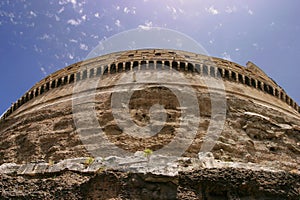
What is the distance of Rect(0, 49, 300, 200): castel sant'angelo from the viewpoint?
6.19 metres

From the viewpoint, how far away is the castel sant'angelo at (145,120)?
244 inches

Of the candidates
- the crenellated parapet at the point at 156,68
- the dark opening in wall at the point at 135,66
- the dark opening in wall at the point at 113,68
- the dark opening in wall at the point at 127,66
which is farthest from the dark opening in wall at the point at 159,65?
the dark opening in wall at the point at 113,68

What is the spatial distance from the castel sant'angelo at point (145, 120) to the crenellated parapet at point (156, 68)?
0.15 feet

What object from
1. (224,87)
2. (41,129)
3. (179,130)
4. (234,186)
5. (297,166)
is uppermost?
(224,87)

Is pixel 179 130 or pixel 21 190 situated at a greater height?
pixel 179 130

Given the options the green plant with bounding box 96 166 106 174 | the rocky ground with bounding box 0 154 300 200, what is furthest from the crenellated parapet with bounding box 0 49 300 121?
the rocky ground with bounding box 0 154 300 200

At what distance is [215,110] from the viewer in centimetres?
1261

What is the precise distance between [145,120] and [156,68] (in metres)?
3.31

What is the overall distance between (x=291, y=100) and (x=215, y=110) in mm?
7122

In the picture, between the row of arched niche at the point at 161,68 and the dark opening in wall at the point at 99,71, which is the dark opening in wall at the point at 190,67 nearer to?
the row of arched niche at the point at 161,68

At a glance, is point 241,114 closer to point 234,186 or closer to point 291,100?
point 291,100

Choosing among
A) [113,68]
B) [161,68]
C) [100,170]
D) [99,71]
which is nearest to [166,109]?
[161,68]

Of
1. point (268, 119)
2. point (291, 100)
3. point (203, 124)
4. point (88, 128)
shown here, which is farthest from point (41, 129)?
point (291, 100)

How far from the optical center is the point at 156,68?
14.4m
